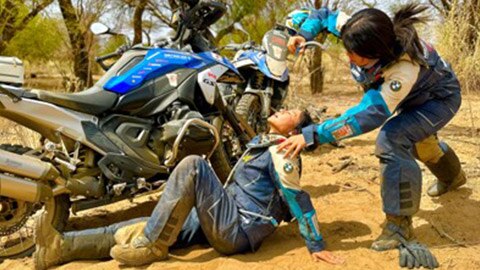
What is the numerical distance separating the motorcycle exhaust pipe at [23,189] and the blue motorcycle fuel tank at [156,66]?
31.7 inches

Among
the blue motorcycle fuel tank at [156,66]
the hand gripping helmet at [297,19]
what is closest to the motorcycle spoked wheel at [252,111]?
the blue motorcycle fuel tank at [156,66]

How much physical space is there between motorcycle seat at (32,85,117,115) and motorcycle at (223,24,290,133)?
1616mm

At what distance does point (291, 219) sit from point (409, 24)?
139cm

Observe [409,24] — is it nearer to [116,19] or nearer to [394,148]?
[394,148]

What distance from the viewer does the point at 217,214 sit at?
3105 millimetres

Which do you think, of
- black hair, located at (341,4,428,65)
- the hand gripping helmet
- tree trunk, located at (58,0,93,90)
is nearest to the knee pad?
black hair, located at (341,4,428,65)

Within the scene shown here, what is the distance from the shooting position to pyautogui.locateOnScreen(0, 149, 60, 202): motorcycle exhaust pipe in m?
2.99

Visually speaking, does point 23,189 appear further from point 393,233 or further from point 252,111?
point 252,111

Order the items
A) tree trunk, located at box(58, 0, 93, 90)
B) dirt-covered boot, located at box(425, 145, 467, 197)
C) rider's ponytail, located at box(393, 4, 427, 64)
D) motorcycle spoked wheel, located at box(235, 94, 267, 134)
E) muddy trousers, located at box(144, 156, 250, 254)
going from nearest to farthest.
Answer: rider's ponytail, located at box(393, 4, 427, 64) < muddy trousers, located at box(144, 156, 250, 254) < dirt-covered boot, located at box(425, 145, 467, 197) < motorcycle spoked wheel, located at box(235, 94, 267, 134) < tree trunk, located at box(58, 0, 93, 90)

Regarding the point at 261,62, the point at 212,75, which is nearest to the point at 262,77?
the point at 261,62

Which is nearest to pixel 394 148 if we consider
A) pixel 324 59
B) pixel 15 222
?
pixel 15 222

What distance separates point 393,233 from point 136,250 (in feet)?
4.80

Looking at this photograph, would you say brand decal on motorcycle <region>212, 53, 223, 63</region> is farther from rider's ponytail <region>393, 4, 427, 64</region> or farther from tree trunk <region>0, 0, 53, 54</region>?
tree trunk <region>0, 0, 53, 54</region>

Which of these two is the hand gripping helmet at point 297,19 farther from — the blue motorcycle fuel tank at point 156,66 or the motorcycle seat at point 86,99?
the motorcycle seat at point 86,99
